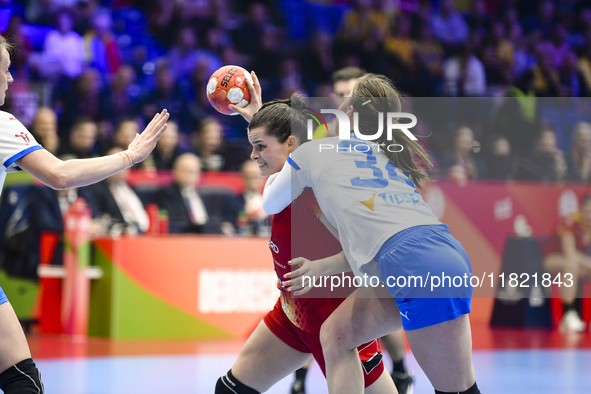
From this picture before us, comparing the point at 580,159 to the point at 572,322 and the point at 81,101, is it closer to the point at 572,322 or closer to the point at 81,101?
the point at 572,322

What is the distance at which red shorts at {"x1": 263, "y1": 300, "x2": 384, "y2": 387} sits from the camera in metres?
3.02

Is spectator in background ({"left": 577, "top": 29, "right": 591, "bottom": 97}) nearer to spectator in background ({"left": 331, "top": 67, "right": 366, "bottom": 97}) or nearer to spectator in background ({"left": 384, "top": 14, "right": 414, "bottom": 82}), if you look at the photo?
spectator in background ({"left": 384, "top": 14, "right": 414, "bottom": 82})

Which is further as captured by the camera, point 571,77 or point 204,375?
point 571,77

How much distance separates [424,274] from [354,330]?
38cm

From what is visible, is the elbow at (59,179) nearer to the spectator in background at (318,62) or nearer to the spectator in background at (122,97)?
the spectator in background at (122,97)

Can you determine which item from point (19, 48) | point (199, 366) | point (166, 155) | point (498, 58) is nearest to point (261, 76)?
point (166, 155)

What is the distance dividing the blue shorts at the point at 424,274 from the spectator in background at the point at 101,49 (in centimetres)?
879

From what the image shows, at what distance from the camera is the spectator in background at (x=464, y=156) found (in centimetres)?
909

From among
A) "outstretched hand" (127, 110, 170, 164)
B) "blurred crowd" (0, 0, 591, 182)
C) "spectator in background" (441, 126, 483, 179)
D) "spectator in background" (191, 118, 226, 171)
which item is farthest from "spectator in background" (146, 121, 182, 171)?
"outstretched hand" (127, 110, 170, 164)

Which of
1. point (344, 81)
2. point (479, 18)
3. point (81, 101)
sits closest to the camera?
Result: point (344, 81)

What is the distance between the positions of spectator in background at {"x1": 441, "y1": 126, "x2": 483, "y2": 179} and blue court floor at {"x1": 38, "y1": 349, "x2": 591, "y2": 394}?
3.02m

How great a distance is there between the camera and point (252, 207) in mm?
8297

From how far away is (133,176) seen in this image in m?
8.54

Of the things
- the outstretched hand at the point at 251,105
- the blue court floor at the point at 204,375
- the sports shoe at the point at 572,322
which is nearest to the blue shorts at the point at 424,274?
the outstretched hand at the point at 251,105
